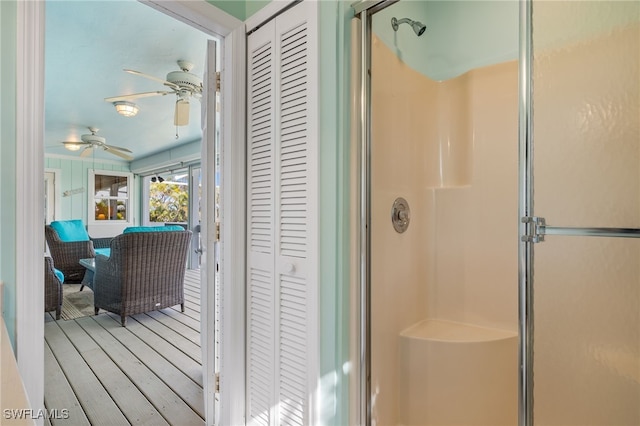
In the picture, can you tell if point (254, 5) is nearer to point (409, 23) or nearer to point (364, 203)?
point (409, 23)

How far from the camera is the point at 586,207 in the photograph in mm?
1532

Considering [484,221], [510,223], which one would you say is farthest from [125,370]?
[510,223]

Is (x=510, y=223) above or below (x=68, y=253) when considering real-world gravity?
above

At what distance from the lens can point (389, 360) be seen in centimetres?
172

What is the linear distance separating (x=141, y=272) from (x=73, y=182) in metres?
5.31

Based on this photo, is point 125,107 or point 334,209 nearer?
point 334,209

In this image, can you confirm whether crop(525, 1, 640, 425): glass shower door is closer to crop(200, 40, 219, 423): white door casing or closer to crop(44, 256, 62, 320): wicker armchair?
crop(200, 40, 219, 423): white door casing

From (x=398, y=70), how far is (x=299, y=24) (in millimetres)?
650

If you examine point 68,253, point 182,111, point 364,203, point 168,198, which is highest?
point 182,111

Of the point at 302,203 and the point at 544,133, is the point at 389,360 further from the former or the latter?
the point at 544,133

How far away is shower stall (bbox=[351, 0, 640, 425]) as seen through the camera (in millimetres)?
1410

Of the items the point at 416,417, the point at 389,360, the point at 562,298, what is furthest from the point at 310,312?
the point at 562,298

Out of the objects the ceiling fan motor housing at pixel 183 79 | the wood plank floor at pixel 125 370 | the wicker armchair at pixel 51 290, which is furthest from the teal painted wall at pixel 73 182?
the ceiling fan motor housing at pixel 183 79

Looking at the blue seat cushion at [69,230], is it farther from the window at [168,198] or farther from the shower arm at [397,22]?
the shower arm at [397,22]
